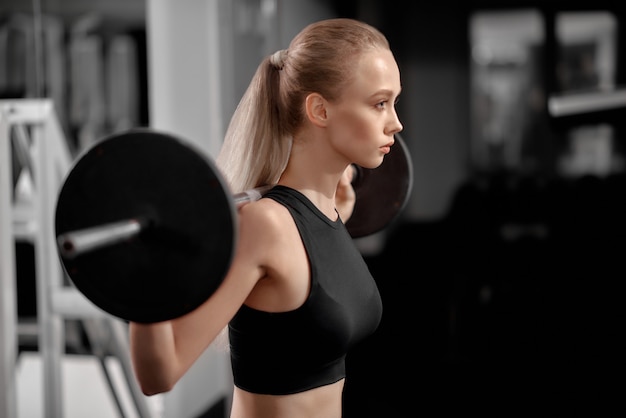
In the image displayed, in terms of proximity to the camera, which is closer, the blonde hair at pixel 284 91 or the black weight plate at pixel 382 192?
the blonde hair at pixel 284 91

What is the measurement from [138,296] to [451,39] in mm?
1692

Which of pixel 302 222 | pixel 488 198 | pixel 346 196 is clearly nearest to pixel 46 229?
pixel 346 196

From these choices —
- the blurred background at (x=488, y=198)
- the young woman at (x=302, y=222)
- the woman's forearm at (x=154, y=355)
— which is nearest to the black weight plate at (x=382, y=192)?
the young woman at (x=302, y=222)

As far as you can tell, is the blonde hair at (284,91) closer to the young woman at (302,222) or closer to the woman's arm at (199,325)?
the young woman at (302,222)

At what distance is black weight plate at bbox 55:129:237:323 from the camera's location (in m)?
0.59

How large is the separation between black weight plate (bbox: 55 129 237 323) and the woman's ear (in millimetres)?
239

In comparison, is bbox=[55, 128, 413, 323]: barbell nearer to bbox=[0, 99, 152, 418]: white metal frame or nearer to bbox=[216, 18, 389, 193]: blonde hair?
bbox=[216, 18, 389, 193]: blonde hair

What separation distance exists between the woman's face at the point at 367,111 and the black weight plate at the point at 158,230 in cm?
25

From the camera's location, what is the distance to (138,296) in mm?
603

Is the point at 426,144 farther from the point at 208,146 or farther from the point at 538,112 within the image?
the point at 208,146

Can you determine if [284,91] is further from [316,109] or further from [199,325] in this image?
[199,325]

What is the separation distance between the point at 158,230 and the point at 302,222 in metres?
0.23

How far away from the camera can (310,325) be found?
2.53ft

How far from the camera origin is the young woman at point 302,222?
748mm
